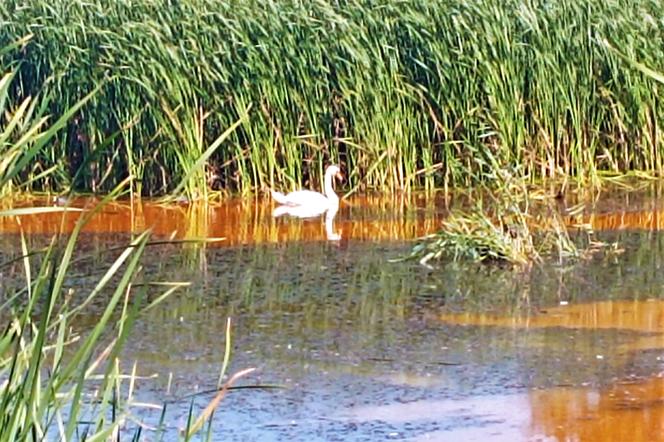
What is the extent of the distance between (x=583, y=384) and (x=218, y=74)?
21.0 feet

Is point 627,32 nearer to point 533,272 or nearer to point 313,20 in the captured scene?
point 313,20

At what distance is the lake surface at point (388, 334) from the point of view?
5828 mm

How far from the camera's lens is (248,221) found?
1132cm

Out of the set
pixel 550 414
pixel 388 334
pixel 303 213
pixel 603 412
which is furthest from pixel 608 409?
pixel 303 213

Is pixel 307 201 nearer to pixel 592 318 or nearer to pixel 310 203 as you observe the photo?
pixel 310 203

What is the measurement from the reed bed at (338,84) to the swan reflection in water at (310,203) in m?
0.61

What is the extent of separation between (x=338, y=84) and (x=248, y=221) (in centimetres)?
169

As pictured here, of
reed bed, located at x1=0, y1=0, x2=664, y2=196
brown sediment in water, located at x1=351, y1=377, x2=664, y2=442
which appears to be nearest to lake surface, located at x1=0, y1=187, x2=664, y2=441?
brown sediment in water, located at x1=351, y1=377, x2=664, y2=442

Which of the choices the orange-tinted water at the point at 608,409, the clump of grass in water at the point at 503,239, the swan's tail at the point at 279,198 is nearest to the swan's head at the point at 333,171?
the swan's tail at the point at 279,198

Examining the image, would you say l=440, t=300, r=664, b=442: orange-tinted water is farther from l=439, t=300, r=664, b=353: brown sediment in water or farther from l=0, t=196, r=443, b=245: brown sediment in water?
l=0, t=196, r=443, b=245: brown sediment in water

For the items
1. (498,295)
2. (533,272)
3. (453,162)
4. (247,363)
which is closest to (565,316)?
(498,295)

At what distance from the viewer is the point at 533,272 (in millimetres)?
8820

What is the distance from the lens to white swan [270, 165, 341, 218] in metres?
11.4

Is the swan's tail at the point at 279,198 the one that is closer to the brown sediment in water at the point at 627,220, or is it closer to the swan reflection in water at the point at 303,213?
→ the swan reflection in water at the point at 303,213
